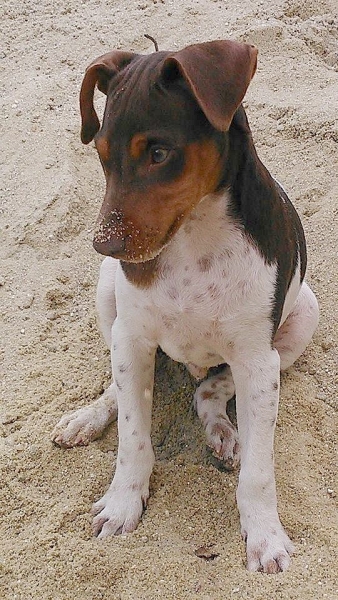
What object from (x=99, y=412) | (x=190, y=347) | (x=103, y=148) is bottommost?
(x=99, y=412)

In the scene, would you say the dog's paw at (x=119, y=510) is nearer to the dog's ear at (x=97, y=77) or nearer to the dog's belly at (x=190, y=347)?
the dog's belly at (x=190, y=347)

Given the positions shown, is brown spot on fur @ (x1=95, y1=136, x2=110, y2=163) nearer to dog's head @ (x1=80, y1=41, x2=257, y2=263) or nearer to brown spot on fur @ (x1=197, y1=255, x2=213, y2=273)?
dog's head @ (x1=80, y1=41, x2=257, y2=263)

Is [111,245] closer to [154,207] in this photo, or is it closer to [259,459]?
[154,207]

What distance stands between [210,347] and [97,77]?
1124 millimetres

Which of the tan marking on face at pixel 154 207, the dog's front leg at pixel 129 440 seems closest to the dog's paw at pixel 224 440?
the dog's front leg at pixel 129 440

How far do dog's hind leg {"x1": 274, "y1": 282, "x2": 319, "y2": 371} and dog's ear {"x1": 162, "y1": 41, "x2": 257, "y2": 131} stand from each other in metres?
1.62

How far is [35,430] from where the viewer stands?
4.14 m

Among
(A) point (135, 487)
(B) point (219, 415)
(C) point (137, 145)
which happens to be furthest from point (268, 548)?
(C) point (137, 145)

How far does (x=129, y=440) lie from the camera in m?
3.71

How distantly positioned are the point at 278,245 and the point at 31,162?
9.21 ft

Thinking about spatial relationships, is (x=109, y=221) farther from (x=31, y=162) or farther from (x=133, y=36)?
(x=133, y=36)

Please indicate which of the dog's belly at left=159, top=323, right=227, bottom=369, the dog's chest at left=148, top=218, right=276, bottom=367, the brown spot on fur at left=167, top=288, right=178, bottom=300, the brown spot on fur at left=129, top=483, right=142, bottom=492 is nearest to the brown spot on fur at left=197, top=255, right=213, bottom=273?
the dog's chest at left=148, top=218, right=276, bottom=367

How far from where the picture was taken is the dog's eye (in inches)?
115

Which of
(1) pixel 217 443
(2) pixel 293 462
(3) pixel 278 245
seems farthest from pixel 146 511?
(3) pixel 278 245
